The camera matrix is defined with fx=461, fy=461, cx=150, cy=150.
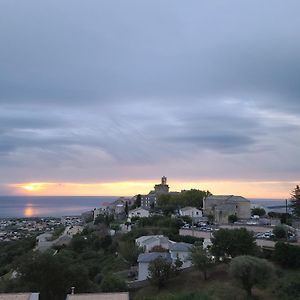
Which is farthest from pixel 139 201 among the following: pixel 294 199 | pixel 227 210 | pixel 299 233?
pixel 299 233

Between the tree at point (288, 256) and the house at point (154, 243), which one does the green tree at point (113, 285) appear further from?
the house at point (154, 243)

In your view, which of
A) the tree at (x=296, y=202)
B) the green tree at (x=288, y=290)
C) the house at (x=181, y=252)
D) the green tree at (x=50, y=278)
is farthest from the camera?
the tree at (x=296, y=202)

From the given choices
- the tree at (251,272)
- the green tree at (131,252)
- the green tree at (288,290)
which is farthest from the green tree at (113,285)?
the green tree at (131,252)

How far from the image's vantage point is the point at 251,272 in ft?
90.8

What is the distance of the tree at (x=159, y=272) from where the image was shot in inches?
1289

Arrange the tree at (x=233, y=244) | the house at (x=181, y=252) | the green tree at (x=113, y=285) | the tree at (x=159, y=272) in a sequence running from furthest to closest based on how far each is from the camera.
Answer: the house at (x=181, y=252) → the tree at (x=233, y=244) → the tree at (x=159, y=272) → the green tree at (x=113, y=285)

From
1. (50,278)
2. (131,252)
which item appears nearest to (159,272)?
(50,278)

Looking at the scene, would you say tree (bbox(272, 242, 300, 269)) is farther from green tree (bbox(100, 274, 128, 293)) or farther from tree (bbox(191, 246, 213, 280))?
green tree (bbox(100, 274, 128, 293))

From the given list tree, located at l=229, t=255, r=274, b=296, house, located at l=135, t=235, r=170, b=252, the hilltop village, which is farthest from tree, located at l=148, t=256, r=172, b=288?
house, located at l=135, t=235, r=170, b=252

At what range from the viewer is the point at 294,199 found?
61.9 m

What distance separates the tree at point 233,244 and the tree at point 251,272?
583cm

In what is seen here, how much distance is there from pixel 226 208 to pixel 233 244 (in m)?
35.4

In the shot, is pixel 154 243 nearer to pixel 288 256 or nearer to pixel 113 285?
pixel 288 256

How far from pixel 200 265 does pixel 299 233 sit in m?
13.2
